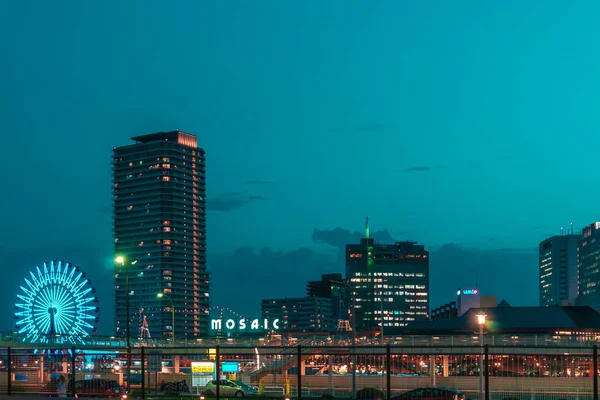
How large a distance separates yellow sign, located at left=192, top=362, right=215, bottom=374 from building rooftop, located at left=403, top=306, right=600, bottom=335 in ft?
379

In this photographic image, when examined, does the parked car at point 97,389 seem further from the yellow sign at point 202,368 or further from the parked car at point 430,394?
the parked car at point 430,394

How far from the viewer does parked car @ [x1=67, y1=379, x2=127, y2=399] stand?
40125mm

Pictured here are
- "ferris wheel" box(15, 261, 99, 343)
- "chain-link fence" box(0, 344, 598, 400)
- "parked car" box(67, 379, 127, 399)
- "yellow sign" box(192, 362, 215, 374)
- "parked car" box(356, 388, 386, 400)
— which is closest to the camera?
"chain-link fence" box(0, 344, 598, 400)

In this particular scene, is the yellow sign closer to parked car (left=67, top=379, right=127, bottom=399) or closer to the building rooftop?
parked car (left=67, top=379, right=127, bottom=399)

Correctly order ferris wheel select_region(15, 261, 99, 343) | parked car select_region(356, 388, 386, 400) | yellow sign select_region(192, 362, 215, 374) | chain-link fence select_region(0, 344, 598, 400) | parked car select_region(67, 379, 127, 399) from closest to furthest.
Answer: chain-link fence select_region(0, 344, 598, 400)
parked car select_region(67, 379, 127, 399)
parked car select_region(356, 388, 386, 400)
yellow sign select_region(192, 362, 215, 374)
ferris wheel select_region(15, 261, 99, 343)

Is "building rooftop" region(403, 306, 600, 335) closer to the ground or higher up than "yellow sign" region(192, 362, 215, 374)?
closer to the ground

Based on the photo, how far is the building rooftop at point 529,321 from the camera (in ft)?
542

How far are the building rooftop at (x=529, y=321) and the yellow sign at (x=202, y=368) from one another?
379 ft

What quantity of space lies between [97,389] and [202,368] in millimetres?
10852

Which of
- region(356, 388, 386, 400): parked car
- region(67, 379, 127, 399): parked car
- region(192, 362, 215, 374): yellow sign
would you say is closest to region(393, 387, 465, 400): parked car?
region(356, 388, 386, 400): parked car

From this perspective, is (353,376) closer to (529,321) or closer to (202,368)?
(202,368)

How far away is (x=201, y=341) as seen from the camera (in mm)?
104188

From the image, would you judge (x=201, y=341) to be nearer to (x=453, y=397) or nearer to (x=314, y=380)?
(x=314, y=380)

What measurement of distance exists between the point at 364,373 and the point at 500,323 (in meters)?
123
